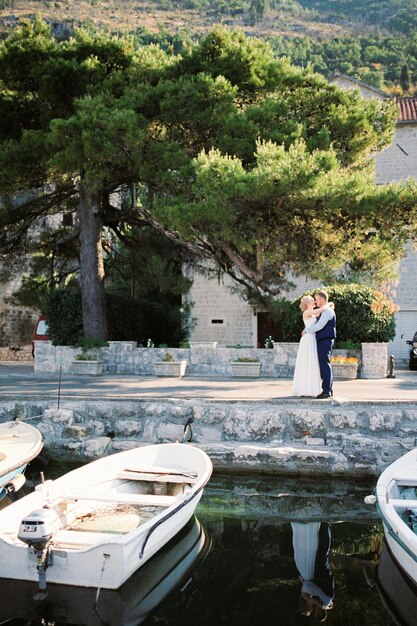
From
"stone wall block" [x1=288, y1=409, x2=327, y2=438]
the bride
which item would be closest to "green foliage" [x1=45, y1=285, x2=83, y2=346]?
the bride

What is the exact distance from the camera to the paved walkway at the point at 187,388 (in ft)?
38.9

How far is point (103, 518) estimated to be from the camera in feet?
24.3

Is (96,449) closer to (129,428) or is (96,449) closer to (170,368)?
(129,428)

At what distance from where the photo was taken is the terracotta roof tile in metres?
27.5

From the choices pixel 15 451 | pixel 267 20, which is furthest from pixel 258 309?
pixel 267 20

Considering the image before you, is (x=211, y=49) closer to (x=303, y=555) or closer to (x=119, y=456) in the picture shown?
(x=119, y=456)

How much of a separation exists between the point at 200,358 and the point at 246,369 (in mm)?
1508

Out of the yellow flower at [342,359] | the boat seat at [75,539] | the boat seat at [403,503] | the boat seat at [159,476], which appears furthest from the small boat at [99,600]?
the yellow flower at [342,359]

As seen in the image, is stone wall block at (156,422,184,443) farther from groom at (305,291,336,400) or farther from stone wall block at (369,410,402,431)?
stone wall block at (369,410,402,431)

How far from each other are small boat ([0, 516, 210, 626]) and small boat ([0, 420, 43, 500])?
230cm

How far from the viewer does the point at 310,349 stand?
11.5 metres

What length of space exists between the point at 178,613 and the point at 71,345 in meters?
13.2

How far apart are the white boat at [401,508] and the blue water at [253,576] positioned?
16.0 inches

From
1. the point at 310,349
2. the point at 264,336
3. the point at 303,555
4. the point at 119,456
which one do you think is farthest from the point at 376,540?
the point at 264,336
